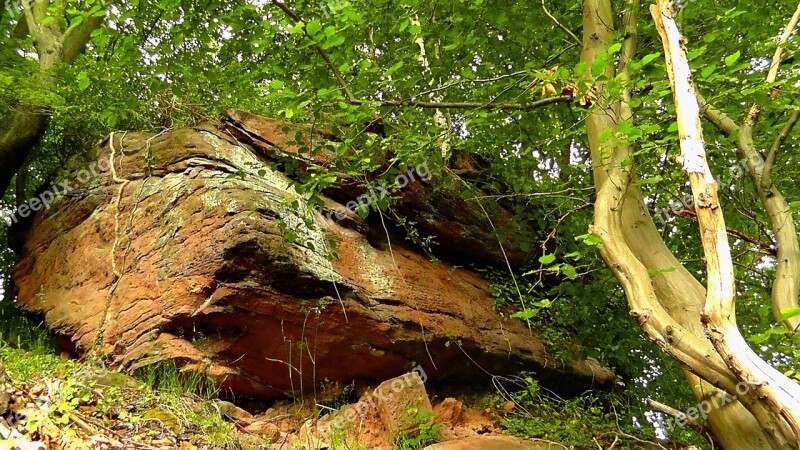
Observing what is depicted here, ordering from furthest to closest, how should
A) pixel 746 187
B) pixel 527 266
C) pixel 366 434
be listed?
pixel 527 266, pixel 746 187, pixel 366 434

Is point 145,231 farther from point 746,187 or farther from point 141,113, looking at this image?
point 746,187

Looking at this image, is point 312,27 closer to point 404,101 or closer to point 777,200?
point 404,101

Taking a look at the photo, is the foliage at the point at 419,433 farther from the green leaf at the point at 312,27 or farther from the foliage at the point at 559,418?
the green leaf at the point at 312,27

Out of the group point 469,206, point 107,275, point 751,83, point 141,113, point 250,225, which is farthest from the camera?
point 469,206

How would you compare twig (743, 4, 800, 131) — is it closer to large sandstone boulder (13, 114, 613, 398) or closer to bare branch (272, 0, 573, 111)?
bare branch (272, 0, 573, 111)

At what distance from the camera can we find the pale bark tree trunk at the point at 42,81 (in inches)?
261

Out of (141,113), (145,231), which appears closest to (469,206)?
(145,231)

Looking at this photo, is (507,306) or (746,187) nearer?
(746,187)

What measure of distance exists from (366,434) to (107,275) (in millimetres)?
3393

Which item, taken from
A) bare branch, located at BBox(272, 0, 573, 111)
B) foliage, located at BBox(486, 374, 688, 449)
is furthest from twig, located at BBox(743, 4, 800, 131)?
foliage, located at BBox(486, 374, 688, 449)

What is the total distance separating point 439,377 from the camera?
19.3ft

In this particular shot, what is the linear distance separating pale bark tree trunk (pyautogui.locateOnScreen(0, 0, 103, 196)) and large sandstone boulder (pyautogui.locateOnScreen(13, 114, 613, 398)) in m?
0.88

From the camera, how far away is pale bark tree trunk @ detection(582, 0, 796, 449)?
8.41 feet

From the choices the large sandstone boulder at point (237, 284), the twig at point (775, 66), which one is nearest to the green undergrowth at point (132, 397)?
the large sandstone boulder at point (237, 284)
